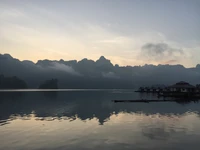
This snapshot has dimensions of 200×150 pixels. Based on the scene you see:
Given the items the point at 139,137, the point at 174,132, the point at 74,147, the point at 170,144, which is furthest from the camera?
the point at 174,132

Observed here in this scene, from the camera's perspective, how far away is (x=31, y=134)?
1242 inches

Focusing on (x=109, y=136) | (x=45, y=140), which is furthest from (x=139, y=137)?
(x=45, y=140)

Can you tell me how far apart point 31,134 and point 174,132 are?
21.6 meters

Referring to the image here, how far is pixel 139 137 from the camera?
29.7 metres

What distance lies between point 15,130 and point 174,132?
2497 cm

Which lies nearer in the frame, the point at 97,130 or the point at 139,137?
the point at 139,137

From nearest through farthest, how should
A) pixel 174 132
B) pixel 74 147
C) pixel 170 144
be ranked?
pixel 74 147 < pixel 170 144 < pixel 174 132

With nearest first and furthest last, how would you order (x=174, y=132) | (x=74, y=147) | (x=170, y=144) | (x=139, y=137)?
1. (x=74, y=147)
2. (x=170, y=144)
3. (x=139, y=137)
4. (x=174, y=132)

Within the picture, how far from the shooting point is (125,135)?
Result: 101 feet

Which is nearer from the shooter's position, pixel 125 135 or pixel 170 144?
pixel 170 144

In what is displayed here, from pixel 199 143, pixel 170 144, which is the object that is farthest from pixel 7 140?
pixel 199 143

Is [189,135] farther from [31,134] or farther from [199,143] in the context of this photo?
[31,134]

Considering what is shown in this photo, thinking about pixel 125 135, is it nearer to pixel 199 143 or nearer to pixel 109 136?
pixel 109 136

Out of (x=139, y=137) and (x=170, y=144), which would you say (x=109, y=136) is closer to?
(x=139, y=137)
